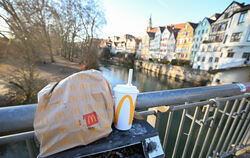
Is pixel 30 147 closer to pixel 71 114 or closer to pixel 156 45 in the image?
pixel 71 114

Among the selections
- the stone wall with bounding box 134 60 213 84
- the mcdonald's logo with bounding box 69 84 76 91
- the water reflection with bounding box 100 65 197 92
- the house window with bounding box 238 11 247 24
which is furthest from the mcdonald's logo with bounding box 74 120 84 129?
the house window with bounding box 238 11 247 24

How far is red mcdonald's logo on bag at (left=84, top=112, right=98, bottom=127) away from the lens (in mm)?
528

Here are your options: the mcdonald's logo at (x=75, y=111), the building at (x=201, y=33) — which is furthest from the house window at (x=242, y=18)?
the mcdonald's logo at (x=75, y=111)

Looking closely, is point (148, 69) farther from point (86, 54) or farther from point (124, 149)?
point (124, 149)

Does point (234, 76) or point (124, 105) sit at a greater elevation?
point (124, 105)

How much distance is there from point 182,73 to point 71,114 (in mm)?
24803

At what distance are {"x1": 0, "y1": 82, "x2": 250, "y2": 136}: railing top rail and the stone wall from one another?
804 inches

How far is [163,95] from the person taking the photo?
0.93 meters

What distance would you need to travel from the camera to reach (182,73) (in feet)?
72.9

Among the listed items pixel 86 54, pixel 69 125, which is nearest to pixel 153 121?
pixel 69 125

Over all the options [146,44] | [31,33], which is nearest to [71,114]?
[31,33]

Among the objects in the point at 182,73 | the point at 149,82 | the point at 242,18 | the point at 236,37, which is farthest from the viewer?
the point at 182,73

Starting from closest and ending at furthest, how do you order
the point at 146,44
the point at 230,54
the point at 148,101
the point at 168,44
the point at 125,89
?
the point at 125,89 < the point at 148,101 < the point at 230,54 < the point at 168,44 < the point at 146,44

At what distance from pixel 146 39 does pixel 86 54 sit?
31987mm
